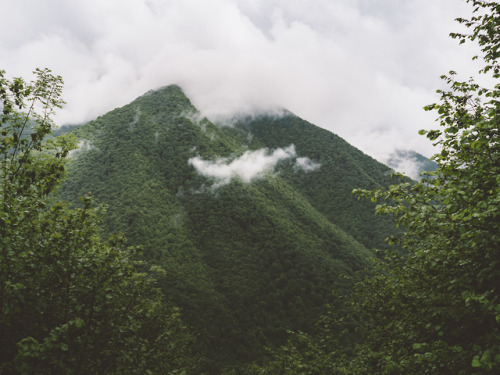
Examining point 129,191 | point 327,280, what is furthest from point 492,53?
point 129,191

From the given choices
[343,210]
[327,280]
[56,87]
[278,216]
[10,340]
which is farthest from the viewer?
[343,210]

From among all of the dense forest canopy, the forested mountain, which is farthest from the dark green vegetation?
the forested mountain

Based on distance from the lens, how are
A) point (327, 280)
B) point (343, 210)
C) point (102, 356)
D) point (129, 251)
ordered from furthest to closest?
point (343, 210) → point (327, 280) → point (129, 251) → point (102, 356)

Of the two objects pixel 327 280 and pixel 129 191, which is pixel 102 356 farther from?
pixel 129 191


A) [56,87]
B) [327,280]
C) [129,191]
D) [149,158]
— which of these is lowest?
[327,280]

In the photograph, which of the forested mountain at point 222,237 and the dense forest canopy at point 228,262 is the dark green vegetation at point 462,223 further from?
the forested mountain at point 222,237

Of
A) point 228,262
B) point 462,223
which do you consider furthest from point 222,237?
point 462,223

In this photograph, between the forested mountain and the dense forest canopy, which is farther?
the forested mountain

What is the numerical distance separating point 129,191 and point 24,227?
558 feet

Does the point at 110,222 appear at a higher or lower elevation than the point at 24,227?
higher

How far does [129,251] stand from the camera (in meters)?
9.82

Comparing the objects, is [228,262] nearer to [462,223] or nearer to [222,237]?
[222,237]

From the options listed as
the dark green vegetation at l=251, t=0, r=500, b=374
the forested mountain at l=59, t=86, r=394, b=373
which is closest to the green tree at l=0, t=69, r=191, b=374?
the dark green vegetation at l=251, t=0, r=500, b=374

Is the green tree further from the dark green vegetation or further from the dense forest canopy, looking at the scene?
the dark green vegetation
